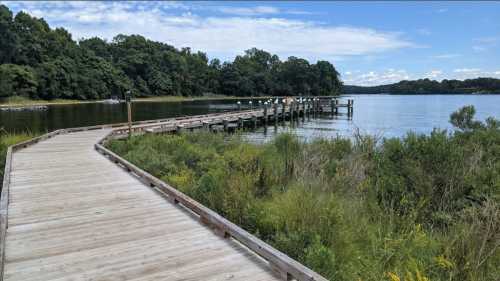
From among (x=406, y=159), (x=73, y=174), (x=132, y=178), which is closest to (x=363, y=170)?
(x=406, y=159)

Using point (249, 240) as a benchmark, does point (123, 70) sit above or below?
above

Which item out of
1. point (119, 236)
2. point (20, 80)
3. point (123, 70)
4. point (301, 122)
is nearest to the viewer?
point (119, 236)

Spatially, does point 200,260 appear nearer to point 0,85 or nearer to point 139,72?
point 0,85

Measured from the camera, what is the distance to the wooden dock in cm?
351

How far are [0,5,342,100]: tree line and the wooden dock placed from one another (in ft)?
206

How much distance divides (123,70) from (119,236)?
3919 inches

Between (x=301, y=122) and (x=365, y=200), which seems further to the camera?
(x=301, y=122)

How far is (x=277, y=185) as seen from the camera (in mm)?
7172

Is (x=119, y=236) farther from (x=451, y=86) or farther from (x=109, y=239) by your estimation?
(x=451, y=86)

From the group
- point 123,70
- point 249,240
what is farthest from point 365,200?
point 123,70

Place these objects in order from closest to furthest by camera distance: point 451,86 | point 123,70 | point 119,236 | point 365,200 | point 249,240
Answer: point 249,240 < point 119,236 < point 365,200 < point 123,70 < point 451,86

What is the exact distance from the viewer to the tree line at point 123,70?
70.6 metres

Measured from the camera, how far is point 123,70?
318ft

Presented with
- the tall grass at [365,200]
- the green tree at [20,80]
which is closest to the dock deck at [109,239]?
the tall grass at [365,200]
